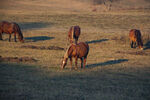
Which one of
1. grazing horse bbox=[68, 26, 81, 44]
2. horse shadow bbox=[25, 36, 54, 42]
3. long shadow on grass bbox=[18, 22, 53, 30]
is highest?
long shadow on grass bbox=[18, 22, 53, 30]

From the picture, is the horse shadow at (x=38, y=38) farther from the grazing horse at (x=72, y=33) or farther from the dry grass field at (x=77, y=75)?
the grazing horse at (x=72, y=33)

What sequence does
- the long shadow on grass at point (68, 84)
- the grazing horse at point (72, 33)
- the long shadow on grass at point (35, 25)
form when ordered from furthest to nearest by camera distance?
the long shadow on grass at point (35, 25) → the grazing horse at point (72, 33) → the long shadow on grass at point (68, 84)

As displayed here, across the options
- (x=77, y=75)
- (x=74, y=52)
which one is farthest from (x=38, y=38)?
(x=77, y=75)

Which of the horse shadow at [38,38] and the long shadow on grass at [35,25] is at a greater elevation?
the long shadow on grass at [35,25]

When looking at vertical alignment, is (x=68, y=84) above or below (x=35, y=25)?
below

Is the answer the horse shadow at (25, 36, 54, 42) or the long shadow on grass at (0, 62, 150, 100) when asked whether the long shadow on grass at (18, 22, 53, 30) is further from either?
the long shadow on grass at (0, 62, 150, 100)

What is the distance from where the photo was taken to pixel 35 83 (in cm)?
1053

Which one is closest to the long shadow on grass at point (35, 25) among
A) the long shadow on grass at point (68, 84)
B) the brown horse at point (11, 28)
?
the brown horse at point (11, 28)

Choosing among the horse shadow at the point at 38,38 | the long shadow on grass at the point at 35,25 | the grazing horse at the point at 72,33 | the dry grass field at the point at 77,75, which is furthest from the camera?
the long shadow on grass at the point at 35,25

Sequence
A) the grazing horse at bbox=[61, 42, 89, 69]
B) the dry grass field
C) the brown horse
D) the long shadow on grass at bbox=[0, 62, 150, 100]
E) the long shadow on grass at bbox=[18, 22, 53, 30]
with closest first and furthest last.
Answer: the long shadow on grass at bbox=[0, 62, 150, 100] → the dry grass field → the grazing horse at bbox=[61, 42, 89, 69] → the brown horse → the long shadow on grass at bbox=[18, 22, 53, 30]

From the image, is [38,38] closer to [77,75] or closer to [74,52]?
[74,52]

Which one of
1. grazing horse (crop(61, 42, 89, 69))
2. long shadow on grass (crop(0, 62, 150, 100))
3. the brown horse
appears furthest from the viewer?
the brown horse

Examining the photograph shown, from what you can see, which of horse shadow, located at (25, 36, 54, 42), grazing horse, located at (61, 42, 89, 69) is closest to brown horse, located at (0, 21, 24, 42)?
horse shadow, located at (25, 36, 54, 42)

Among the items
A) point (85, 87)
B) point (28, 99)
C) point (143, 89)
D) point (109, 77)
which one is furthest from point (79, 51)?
point (28, 99)
